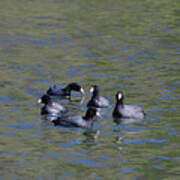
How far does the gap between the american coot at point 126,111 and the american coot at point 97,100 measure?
3.00ft

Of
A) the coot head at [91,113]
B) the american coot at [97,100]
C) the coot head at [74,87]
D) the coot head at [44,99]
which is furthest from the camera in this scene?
the coot head at [74,87]

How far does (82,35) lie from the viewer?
114 feet

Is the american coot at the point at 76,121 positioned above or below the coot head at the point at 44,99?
below

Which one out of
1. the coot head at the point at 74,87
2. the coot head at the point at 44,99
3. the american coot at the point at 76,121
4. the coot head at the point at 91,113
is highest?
the coot head at the point at 74,87

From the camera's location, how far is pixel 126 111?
2109cm

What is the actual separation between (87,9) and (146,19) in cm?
446

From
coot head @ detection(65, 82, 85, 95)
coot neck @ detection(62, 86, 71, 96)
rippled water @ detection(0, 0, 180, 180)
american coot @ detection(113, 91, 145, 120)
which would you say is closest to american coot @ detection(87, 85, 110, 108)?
rippled water @ detection(0, 0, 180, 180)

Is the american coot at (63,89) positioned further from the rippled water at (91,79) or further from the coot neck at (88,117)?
the coot neck at (88,117)

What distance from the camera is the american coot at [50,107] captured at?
21.2 m

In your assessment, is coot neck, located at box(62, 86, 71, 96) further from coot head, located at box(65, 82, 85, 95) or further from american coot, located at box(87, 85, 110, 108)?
american coot, located at box(87, 85, 110, 108)

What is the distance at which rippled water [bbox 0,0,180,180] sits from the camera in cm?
1682

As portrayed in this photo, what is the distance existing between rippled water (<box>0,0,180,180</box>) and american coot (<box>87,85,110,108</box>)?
0.39m

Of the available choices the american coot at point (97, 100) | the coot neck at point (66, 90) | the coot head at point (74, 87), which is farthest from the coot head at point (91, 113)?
the coot neck at point (66, 90)

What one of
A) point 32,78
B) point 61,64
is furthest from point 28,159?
point 61,64
